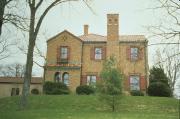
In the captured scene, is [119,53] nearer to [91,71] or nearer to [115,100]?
[91,71]

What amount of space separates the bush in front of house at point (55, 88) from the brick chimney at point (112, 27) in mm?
8217

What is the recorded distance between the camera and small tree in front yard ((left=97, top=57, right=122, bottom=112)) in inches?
1025

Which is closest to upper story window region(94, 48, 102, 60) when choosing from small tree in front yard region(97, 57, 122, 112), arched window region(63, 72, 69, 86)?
arched window region(63, 72, 69, 86)

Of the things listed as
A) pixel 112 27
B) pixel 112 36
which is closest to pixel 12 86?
pixel 112 36

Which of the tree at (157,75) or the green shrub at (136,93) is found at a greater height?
the tree at (157,75)

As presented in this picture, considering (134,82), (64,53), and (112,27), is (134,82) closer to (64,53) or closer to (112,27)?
(112,27)

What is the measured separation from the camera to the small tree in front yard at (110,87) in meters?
26.0

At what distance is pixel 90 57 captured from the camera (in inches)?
1667

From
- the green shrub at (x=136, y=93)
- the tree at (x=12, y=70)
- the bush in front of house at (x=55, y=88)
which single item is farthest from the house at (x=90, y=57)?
the tree at (x=12, y=70)

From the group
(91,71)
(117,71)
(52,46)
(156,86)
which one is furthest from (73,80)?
(117,71)

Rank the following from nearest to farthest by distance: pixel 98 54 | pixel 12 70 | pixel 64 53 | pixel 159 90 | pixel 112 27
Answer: pixel 159 90, pixel 112 27, pixel 98 54, pixel 64 53, pixel 12 70

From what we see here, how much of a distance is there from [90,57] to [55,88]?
263 inches

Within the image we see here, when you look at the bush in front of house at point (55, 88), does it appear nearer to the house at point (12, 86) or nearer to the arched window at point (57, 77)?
the arched window at point (57, 77)

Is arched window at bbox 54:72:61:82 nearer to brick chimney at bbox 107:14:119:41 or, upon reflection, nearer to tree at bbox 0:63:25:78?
brick chimney at bbox 107:14:119:41
